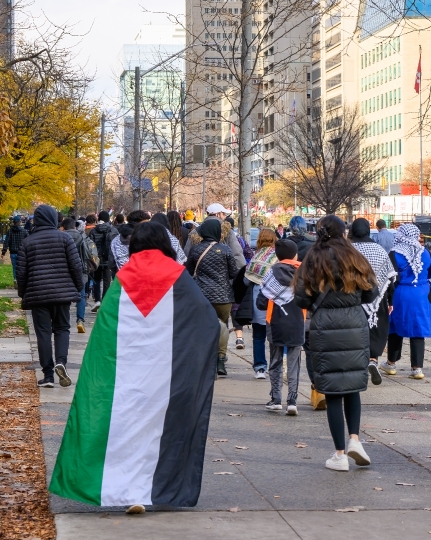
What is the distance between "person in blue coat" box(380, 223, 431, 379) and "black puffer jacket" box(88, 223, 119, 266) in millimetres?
9144

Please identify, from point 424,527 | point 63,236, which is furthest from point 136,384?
point 63,236

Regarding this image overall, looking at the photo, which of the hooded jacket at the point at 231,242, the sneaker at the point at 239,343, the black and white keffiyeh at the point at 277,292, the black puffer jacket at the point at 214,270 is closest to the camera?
the black and white keffiyeh at the point at 277,292

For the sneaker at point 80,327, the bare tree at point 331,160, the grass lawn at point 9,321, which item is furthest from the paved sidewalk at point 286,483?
the bare tree at point 331,160

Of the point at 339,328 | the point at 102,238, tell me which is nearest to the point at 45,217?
the point at 339,328

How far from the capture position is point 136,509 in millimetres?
6207

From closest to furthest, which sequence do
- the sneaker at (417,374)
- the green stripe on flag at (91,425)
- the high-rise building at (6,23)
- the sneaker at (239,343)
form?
the green stripe on flag at (91,425)
the sneaker at (417,374)
the sneaker at (239,343)
the high-rise building at (6,23)

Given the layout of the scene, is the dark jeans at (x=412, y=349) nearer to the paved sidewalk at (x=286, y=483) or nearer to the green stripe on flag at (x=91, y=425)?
the paved sidewalk at (x=286, y=483)

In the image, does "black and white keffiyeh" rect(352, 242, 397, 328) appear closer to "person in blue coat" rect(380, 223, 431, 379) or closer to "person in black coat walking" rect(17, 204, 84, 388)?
"person in blue coat" rect(380, 223, 431, 379)

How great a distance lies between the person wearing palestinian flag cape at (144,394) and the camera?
6.14m

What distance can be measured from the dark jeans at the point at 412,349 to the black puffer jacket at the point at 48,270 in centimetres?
398

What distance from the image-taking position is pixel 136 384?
20.7 ft

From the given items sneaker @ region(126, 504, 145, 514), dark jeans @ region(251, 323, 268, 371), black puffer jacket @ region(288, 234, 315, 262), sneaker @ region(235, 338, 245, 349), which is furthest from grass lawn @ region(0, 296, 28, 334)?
sneaker @ region(126, 504, 145, 514)

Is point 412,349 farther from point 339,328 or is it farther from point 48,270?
point 339,328

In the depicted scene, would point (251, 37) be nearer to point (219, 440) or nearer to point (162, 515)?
point (219, 440)
